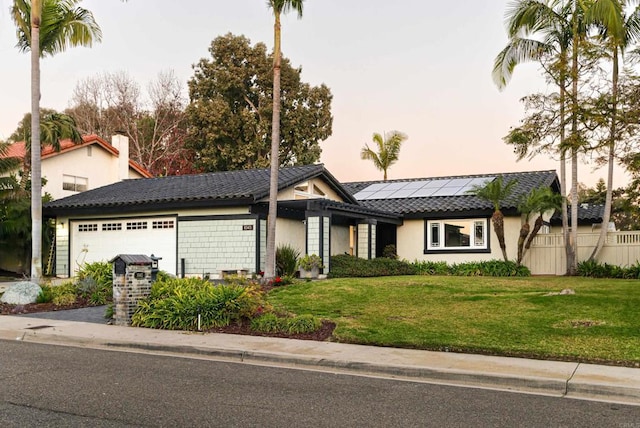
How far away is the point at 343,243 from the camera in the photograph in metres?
25.8

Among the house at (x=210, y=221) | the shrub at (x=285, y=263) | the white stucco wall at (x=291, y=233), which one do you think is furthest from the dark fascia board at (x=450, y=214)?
the shrub at (x=285, y=263)

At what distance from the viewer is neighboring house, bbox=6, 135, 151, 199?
92.9 feet

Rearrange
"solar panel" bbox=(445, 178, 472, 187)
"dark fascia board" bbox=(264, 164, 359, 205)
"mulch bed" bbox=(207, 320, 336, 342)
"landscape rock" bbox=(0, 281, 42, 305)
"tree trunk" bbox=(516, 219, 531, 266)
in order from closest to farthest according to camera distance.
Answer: "mulch bed" bbox=(207, 320, 336, 342) < "landscape rock" bbox=(0, 281, 42, 305) < "dark fascia board" bbox=(264, 164, 359, 205) < "tree trunk" bbox=(516, 219, 531, 266) < "solar panel" bbox=(445, 178, 472, 187)

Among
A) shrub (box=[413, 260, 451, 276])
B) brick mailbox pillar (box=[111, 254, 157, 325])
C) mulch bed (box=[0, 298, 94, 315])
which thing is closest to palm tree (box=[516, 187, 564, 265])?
shrub (box=[413, 260, 451, 276])

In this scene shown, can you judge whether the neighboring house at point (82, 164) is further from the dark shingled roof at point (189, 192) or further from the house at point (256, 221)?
the house at point (256, 221)

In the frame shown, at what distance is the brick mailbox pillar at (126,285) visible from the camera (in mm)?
12359

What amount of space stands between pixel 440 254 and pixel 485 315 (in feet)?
45.2

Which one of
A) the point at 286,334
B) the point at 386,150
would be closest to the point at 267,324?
the point at 286,334

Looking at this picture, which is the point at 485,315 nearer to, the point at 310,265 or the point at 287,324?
the point at 287,324

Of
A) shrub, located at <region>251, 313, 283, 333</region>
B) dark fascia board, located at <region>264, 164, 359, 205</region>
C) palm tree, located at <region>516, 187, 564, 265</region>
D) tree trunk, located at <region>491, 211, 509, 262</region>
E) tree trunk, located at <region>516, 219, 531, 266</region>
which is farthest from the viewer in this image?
Answer: tree trunk, located at <region>491, 211, 509, 262</region>

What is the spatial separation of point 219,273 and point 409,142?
79.4 ft

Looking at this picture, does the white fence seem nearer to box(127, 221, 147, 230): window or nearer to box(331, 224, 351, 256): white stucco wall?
box(331, 224, 351, 256): white stucco wall

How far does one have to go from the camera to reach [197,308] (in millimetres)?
11945

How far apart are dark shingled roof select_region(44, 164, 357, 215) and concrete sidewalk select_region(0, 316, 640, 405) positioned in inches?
381
